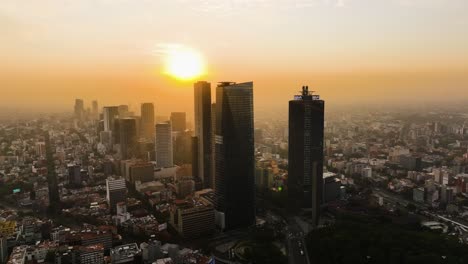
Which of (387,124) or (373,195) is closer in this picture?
(373,195)

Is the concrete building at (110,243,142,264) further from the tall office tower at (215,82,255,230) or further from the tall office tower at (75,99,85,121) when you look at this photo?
the tall office tower at (75,99,85,121)

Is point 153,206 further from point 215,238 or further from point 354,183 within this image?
point 354,183

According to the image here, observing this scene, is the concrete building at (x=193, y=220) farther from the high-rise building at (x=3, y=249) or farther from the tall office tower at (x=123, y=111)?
the tall office tower at (x=123, y=111)

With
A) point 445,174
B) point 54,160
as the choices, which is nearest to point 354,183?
point 445,174

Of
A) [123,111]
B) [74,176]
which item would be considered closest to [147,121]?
[123,111]

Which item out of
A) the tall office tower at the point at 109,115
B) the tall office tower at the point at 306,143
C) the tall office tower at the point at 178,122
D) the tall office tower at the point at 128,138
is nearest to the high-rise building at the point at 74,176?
the tall office tower at the point at 128,138

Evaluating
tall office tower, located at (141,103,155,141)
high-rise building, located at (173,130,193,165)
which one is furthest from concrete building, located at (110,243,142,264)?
tall office tower, located at (141,103,155,141)
